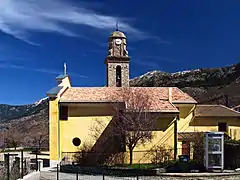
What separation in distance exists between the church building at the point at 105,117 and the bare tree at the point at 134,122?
0.60 m

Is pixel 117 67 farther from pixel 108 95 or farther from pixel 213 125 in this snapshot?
pixel 213 125

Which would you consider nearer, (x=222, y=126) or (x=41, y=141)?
(x=222, y=126)

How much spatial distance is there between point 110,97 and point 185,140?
7.46 m

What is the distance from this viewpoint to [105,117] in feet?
106

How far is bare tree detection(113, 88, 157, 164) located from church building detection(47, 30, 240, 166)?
0.60 meters

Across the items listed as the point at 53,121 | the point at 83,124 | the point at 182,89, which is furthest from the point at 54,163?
the point at 182,89

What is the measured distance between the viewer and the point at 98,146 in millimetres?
32094

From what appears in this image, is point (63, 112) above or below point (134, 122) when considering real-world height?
above

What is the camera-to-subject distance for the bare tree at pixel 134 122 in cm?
2814

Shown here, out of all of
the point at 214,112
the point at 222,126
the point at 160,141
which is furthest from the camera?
the point at 214,112

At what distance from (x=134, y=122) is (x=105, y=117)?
4704mm

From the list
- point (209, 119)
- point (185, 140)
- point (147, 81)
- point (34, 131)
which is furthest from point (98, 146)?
point (147, 81)

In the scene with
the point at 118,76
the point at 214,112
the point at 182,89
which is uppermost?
the point at 182,89

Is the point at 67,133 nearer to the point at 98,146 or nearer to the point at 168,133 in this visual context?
the point at 98,146
